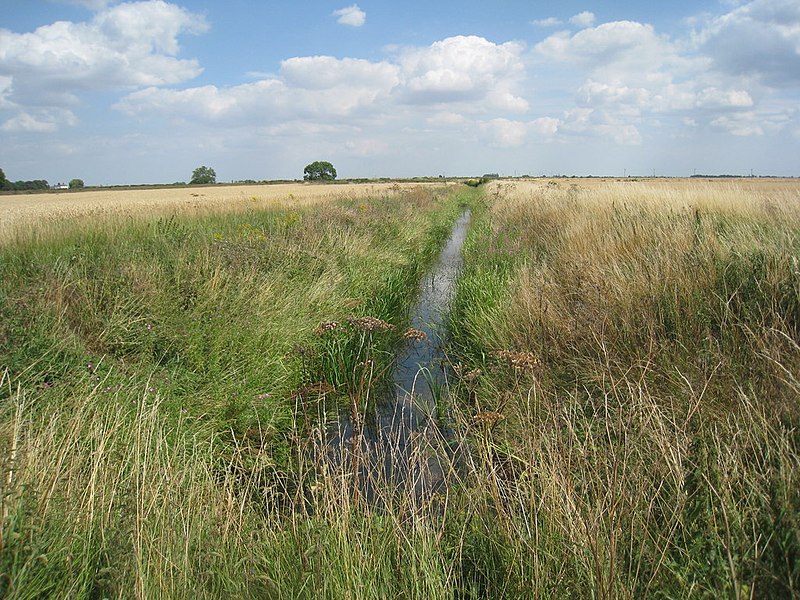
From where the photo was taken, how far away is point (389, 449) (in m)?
4.40

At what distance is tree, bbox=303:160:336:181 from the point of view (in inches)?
3994

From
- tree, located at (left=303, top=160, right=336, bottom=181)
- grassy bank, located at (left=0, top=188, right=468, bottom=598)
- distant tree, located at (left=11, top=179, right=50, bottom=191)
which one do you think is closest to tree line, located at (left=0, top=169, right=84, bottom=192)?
distant tree, located at (left=11, top=179, right=50, bottom=191)

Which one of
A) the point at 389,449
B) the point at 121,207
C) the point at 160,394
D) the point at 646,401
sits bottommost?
the point at 389,449

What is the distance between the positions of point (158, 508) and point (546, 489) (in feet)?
5.91

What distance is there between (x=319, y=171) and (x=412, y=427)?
337ft

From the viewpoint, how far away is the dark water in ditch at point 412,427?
8.72 ft

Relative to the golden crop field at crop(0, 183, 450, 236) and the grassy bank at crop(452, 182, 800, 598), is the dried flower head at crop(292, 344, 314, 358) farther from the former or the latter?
the golden crop field at crop(0, 183, 450, 236)

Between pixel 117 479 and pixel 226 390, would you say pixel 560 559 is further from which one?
pixel 226 390

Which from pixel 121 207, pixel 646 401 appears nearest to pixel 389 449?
pixel 646 401

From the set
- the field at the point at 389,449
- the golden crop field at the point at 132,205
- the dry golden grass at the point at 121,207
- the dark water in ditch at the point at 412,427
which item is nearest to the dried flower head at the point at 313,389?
the field at the point at 389,449

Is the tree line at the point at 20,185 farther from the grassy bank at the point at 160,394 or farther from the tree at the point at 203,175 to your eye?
the grassy bank at the point at 160,394

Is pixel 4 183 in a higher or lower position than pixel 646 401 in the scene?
higher

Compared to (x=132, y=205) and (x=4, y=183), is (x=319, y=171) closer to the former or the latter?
(x=4, y=183)

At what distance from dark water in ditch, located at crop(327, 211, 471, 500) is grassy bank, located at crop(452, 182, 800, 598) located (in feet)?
1.24
